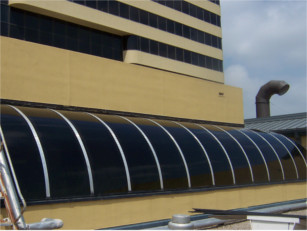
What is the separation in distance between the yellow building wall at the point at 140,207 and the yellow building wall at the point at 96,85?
4766mm

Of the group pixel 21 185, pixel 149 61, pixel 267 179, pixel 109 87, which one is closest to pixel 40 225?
pixel 21 185

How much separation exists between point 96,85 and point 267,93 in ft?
77.1

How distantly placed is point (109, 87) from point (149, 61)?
20.9 metres

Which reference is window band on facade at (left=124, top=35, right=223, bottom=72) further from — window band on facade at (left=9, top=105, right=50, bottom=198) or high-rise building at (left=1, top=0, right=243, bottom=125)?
window band on facade at (left=9, top=105, right=50, bottom=198)

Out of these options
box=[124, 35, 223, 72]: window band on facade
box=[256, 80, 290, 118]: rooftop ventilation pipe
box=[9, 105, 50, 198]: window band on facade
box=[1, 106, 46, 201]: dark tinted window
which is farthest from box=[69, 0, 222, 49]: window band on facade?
box=[1, 106, 46, 201]: dark tinted window

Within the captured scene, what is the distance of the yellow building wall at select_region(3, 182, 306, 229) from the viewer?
1066 cm

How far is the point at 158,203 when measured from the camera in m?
13.4

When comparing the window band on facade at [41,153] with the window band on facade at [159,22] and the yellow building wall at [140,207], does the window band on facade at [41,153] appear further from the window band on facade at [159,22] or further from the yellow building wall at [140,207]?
the window band on facade at [159,22]

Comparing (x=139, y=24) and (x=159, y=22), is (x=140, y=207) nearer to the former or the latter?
(x=139, y=24)

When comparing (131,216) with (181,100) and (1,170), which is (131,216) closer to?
(1,170)

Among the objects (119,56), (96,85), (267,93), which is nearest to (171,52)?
(119,56)

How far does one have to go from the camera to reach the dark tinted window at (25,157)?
10070 mm

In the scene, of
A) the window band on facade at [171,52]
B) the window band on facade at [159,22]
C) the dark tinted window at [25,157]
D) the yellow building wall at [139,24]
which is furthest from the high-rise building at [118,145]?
the window band on facade at [171,52]

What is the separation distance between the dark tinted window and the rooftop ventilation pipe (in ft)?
92.8
